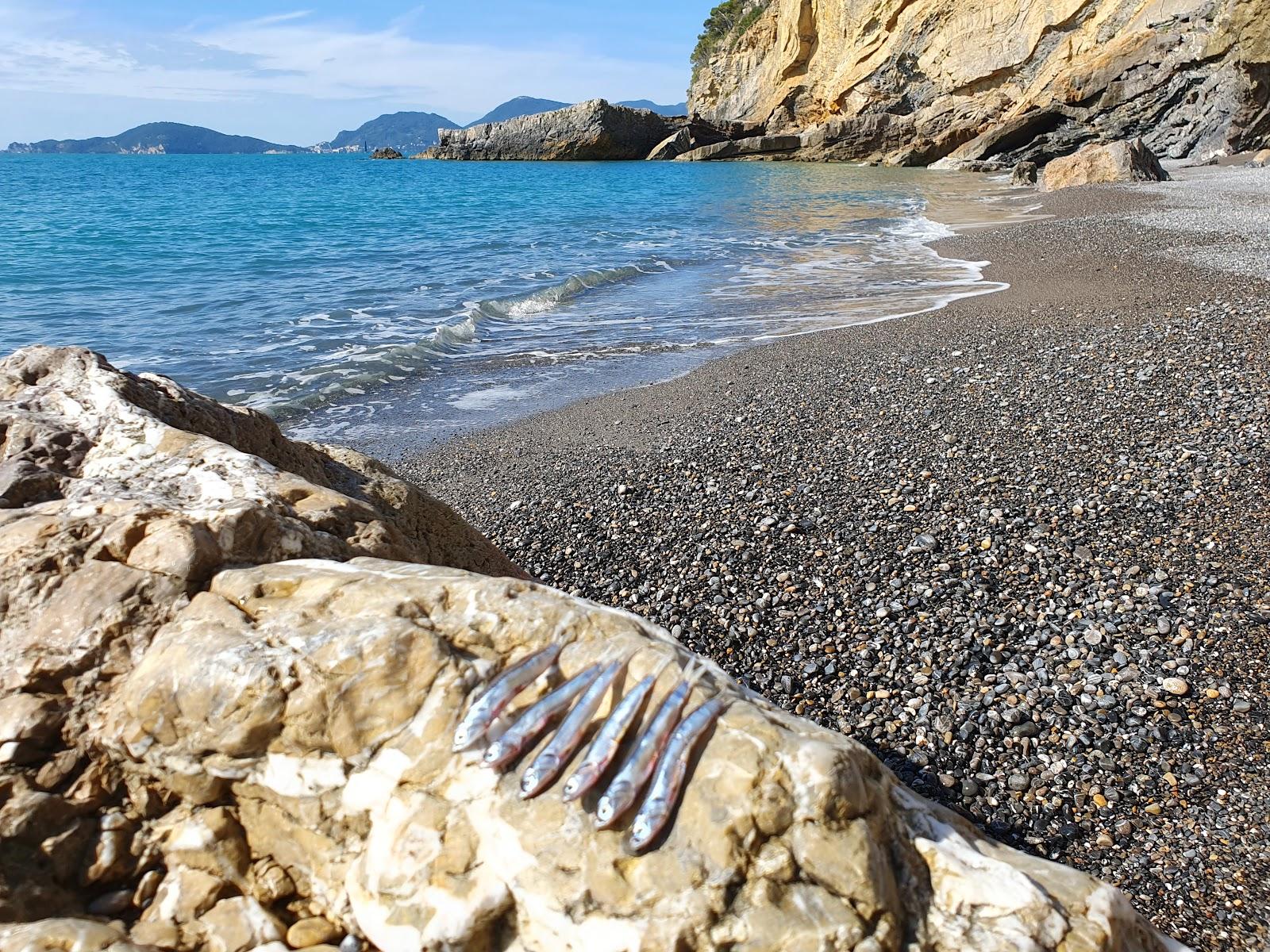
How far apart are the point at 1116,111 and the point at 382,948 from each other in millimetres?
48661

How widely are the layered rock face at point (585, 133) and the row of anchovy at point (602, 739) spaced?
74433mm

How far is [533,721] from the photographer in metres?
2.25

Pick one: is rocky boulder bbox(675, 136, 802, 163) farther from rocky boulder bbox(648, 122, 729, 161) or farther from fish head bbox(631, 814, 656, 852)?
fish head bbox(631, 814, 656, 852)

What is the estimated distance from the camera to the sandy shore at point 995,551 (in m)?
3.64

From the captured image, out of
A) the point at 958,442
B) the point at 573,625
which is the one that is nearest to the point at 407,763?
the point at 573,625

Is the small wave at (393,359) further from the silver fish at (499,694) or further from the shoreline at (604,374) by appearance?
the silver fish at (499,694)

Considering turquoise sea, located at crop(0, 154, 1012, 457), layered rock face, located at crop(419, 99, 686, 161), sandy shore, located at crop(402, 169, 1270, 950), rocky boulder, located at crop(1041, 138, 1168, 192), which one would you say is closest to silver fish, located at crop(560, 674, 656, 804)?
sandy shore, located at crop(402, 169, 1270, 950)

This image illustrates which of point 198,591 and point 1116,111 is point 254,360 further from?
point 1116,111

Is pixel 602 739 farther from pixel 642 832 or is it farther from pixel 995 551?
pixel 995 551

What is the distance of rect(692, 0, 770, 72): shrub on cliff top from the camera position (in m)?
84.2

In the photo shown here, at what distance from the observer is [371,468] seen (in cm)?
466

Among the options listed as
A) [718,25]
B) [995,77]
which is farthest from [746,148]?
[718,25]

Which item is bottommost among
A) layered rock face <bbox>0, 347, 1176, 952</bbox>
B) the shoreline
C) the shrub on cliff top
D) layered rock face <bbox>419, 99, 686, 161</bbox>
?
the shoreline

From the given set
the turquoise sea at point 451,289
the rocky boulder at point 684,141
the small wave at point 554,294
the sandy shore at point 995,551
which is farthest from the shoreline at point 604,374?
the rocky boulder at point 684,141
